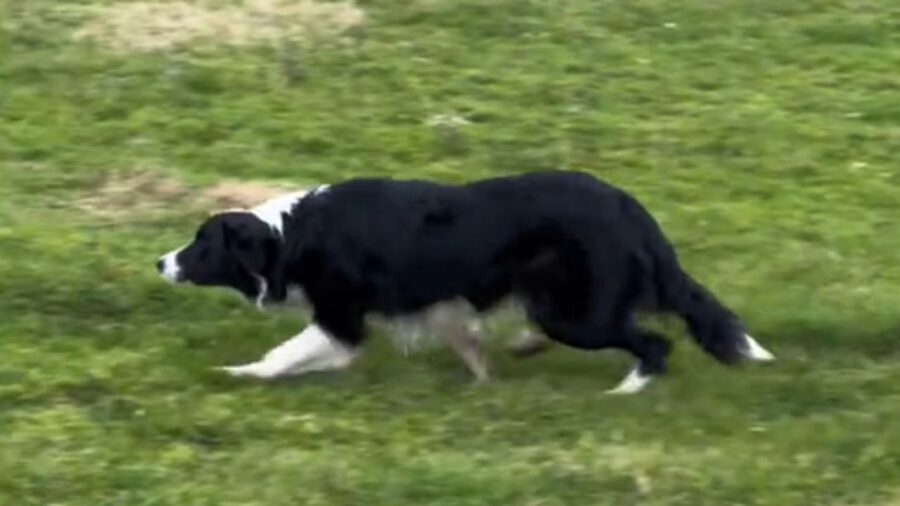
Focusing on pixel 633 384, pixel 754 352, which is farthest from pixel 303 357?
pixel 754 352

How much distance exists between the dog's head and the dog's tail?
1459 mm

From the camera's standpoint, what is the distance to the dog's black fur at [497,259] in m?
7.37

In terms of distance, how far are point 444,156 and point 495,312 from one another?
2843 millimetres

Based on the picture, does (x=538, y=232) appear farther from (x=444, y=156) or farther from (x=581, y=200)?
(x=444, y=156)

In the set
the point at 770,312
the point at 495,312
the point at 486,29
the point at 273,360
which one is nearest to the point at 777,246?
the point at 770,312

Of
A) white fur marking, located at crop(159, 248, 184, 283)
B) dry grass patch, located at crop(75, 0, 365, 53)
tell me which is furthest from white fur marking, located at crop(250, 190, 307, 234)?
dry grass patch, located at crop(75, 0, 365, 53)

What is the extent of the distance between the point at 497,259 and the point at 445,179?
8.55 ft

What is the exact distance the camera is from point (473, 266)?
7426mm

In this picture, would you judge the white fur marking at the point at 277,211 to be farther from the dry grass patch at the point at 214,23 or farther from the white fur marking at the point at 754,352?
the dry grass patch at the point at 214,23

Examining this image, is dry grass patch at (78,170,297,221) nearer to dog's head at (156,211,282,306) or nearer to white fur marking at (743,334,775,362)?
dog's head at (156,211,282,306)

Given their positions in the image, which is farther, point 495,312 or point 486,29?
point 486,29

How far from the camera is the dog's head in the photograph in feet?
25.1

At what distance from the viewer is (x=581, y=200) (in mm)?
7371

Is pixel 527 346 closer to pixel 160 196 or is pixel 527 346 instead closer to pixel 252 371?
pixel 252 371
